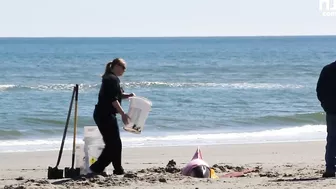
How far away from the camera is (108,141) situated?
29.5ft

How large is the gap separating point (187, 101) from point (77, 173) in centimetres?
1597

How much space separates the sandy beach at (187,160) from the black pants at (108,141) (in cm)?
23

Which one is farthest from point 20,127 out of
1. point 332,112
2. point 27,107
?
point 332,112

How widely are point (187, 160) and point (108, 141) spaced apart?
296 centimetres

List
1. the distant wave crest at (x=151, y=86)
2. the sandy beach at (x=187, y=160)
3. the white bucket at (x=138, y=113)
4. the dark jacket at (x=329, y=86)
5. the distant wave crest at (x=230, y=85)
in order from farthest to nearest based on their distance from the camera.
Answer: the distant wave crest at (x=230, y=85)
the distant wave crest at (x=151, y=86)
the white bucket at (x=138, y=113)
the dark jacket at (x=329, y=86)
the sandy beach at (x=187, y=160)

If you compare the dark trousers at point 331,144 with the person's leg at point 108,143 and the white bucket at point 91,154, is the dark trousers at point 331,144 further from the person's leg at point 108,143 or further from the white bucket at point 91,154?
the white bucket at point 91,154

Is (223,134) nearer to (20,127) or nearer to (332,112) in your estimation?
(20,127)

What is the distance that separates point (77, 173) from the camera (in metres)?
9.10

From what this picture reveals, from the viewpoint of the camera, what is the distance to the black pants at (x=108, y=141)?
891 cm

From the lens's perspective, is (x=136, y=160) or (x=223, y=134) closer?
(x=136, y=160)

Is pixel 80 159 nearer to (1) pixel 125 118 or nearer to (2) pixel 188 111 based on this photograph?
(1) pixel 125 118

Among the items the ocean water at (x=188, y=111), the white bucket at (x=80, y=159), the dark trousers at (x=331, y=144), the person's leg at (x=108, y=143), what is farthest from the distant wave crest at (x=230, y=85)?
the person's leg at (x=108, y=143)

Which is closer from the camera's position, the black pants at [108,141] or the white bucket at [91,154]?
the black pants at [108,141]

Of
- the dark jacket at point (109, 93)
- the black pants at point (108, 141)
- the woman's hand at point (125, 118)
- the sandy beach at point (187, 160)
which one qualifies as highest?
the dark jacket at point (109, 93)
